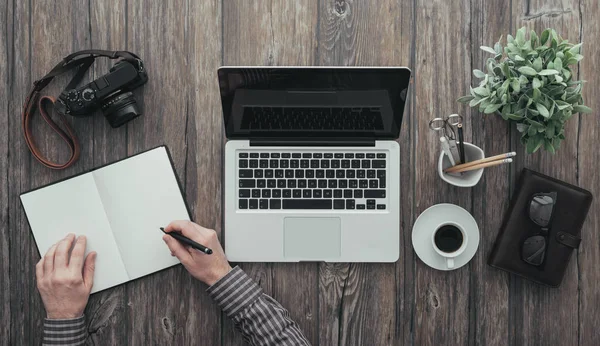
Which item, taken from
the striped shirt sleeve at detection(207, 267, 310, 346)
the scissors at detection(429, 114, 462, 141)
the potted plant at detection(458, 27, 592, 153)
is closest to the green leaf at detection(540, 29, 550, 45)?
the potted plant at detection(458, 27, 592, 153)

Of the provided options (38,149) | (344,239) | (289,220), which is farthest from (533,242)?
(38,149)

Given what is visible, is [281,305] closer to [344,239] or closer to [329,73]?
[344,239]

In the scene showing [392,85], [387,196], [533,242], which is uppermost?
[392,85]

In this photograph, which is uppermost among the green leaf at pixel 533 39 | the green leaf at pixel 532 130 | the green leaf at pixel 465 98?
the green leaf at pixel 533 39

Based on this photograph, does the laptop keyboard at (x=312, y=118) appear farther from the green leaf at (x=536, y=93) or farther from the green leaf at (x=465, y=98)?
the green leaf at (x=536, y=93)

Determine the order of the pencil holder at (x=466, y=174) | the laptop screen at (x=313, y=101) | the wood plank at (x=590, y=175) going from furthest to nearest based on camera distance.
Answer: the wood plank at (x=590, y=175) < the pencil holder at (x=466, y=174) < the laptop screen at (x=313, y=101)

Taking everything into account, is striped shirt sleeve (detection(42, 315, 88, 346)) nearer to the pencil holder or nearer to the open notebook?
the open notebook

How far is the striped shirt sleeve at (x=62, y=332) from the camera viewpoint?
1.03 meters

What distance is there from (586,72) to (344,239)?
74cm

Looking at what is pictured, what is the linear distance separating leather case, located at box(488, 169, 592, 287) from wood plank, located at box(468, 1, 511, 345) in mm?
37

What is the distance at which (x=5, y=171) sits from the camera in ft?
3.65

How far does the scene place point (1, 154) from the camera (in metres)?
1.12

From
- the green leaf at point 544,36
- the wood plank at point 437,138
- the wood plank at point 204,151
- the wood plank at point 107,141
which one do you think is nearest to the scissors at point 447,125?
the wood plank at point 437,138

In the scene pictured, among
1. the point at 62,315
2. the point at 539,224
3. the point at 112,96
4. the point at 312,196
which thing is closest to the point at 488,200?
the point at 539,224
